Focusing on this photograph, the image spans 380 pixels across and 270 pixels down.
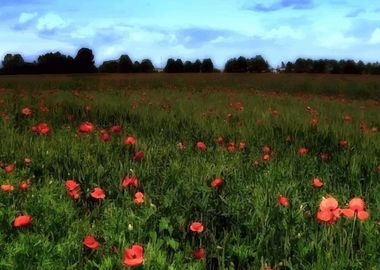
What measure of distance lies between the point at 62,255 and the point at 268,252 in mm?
1236

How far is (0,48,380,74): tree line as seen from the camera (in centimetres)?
4125

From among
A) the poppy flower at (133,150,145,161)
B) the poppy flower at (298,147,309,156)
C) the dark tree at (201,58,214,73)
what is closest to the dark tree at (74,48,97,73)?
the dark tree at (201,58,214,73)

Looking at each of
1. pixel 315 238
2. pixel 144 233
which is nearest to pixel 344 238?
pixel 315 238

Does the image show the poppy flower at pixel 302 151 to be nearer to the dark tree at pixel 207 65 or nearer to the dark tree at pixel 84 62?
the dark tree at pixel 207 65

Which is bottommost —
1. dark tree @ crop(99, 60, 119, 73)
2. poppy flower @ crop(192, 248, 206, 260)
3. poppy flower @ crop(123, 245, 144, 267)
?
dark tree @ crop(99, 60, 119, 73)

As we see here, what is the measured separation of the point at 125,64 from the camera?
45.2 metres

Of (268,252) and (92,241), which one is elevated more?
(92,241)

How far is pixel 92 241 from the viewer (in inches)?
112

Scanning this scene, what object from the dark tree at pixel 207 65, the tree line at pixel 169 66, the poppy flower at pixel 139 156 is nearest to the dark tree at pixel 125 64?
the tree line at pixel 169 66

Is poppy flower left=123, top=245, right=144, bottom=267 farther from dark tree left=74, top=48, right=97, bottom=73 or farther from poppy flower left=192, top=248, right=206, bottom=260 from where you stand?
dark tree left=74, top=48, right=97, bottom=73

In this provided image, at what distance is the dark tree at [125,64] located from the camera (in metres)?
45.2

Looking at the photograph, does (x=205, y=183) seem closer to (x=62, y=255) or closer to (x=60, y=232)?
(x=60, y=232)

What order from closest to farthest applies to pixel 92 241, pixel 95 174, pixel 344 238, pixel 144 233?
1. pixel 92 241
2. pixel 344 238
3. pixel 144 233
4. pixel 95 174

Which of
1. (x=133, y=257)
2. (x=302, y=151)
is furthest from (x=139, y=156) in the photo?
(x=133, y=257)
